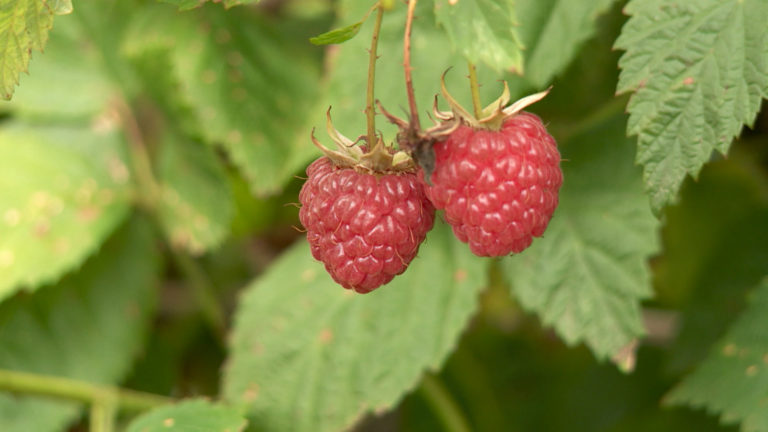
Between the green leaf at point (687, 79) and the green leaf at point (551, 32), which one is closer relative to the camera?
the green leaf at point (687, 79)

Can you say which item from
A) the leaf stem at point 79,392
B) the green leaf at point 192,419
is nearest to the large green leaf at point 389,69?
the green leaf at point 192,419

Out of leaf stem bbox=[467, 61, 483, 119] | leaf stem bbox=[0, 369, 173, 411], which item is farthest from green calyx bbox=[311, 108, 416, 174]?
leaf stem bbox=[0, 369, 173, 411]

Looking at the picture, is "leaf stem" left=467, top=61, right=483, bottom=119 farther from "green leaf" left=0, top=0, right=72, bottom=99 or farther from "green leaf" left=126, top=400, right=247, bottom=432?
"green leaf" left=126, top=400, right=247, bottom=432

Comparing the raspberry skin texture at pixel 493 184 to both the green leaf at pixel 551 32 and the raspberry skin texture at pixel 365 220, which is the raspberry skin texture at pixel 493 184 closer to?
the raspberry skin texture at pixel 365 220

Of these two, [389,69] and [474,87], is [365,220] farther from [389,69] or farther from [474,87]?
[389,69]

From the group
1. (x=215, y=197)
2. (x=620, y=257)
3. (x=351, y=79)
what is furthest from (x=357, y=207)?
(x=215, y=197)
